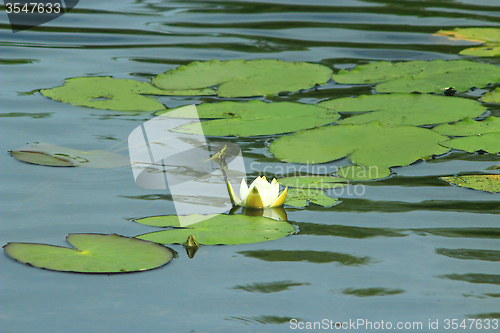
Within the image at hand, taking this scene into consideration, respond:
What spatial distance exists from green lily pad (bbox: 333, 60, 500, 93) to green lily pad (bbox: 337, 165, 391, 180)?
43.9 inches

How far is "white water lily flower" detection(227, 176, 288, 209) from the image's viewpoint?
6.02 ft

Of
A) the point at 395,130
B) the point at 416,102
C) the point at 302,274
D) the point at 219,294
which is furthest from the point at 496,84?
the point at 219,294

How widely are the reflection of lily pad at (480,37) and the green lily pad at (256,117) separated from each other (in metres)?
1.93

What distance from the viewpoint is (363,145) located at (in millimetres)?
2396

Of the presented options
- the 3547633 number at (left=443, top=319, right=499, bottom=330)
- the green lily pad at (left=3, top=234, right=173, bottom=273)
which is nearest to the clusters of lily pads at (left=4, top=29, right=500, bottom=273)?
the green lily pad at (left=3, top=234, right=173, bottom=273)

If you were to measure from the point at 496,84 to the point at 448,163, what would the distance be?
1.35 metres

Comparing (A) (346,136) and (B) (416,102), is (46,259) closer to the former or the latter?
(A) (346,136)

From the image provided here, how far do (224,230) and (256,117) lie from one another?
1201 mm

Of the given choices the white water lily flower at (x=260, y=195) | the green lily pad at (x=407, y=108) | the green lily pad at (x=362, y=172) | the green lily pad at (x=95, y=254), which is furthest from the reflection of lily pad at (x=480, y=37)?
the green lily pad at (x=95, y=254)

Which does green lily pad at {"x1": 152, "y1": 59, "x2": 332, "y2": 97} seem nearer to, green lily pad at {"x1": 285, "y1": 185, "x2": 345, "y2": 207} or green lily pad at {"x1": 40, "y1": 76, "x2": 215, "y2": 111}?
green lily pad at {"x1": 40, "y1": 76, "x2": 215, "y2": 111}

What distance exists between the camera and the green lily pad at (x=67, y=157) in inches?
87.0

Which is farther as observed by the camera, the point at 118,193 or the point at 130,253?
the point at 118,193

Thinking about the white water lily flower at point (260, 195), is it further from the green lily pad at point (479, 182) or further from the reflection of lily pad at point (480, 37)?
the reflection of lily pad at point (480, 37)

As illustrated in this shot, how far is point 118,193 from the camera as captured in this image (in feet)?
6.53
